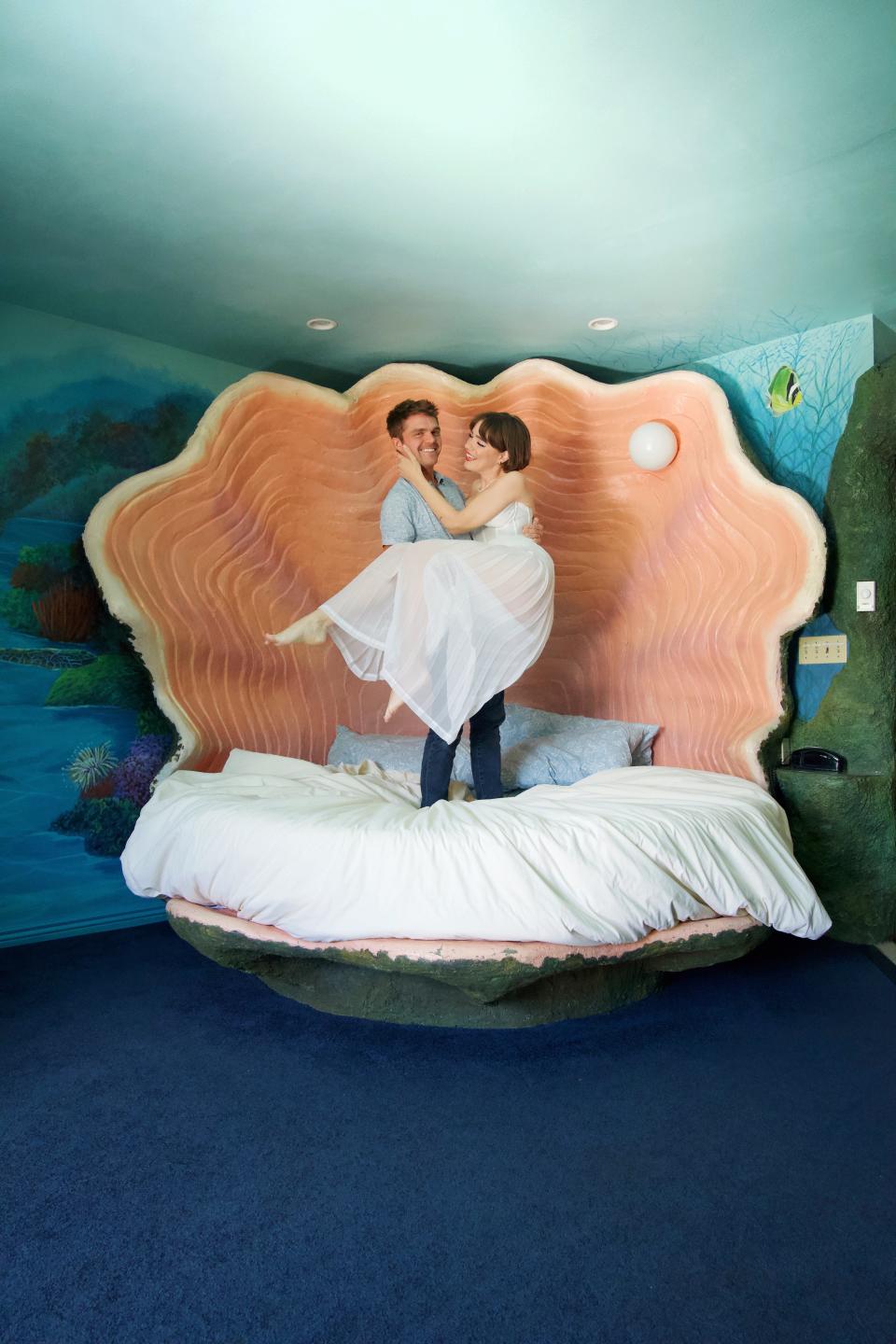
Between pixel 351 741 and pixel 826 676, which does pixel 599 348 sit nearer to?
pixel 826 676

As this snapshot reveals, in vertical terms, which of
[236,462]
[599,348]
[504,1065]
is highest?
[599,348]

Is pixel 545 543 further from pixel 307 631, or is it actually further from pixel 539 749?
pixel 307 631

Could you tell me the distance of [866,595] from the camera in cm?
346

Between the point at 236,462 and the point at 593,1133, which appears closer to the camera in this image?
the point at 593,1133

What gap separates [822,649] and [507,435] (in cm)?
156

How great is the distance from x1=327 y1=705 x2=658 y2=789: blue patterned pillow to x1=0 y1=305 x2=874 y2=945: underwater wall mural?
0.74 m

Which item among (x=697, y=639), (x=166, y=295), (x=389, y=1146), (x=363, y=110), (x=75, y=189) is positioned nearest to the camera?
(x=389, y=1146)

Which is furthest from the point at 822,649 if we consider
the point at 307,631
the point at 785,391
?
the point at 307,631

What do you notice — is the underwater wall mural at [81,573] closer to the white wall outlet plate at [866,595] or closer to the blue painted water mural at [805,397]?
the blue painted water mural at [805,397]

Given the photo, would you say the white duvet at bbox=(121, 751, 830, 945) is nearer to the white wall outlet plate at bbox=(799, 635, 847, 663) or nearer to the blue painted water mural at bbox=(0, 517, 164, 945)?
the blue painted water mural at bbox=(0, 517, 164, 945)

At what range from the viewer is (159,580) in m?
3.53

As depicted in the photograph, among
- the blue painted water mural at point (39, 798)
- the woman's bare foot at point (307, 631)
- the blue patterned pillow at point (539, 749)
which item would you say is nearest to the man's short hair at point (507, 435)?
the woman's bare foot at point (307, 631)

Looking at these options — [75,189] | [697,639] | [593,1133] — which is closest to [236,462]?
[75,189]

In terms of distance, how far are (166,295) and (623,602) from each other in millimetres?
2300
